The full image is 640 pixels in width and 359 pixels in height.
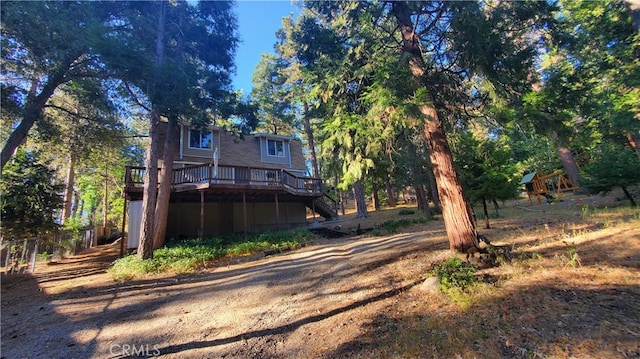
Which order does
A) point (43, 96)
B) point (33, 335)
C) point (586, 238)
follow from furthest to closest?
point (43, 96) < point (586, 238) < point (33, 335)

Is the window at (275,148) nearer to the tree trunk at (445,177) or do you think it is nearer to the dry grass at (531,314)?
the tree trunk at (445,177)

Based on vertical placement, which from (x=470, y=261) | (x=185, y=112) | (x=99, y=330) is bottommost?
(x=99, y=330)

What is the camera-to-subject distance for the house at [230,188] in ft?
44.1

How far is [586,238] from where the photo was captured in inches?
237

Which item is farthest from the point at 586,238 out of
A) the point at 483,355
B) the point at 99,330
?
the point at 99,330

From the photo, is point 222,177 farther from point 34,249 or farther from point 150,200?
point 34,249

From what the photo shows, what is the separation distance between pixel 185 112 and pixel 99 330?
767 centimetres

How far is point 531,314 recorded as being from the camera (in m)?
3.42

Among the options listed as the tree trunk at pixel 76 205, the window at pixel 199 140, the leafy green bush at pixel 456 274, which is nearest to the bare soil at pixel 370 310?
the leafy green bush at pixel 456 274

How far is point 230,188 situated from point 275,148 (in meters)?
8.05

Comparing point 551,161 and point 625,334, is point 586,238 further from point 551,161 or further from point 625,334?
point 551,161

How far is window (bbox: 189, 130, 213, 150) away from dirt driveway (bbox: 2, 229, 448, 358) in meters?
10.8

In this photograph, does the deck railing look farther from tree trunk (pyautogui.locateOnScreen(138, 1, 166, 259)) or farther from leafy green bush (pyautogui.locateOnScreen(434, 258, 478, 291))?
leafy green bush (pyautogui.locateOnScreen(434, 258, 478, 291))

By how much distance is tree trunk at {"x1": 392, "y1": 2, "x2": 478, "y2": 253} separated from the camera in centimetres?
539
